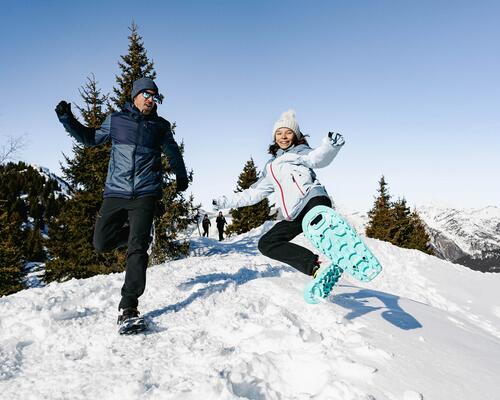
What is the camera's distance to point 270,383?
2488mm

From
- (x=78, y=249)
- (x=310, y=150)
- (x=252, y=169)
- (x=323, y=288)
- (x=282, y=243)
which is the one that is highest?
(x=252, y=169)

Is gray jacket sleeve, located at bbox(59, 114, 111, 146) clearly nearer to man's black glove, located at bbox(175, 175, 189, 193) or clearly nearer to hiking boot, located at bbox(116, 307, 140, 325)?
man's black glove, located at bbox(175, 175, 189, 193)

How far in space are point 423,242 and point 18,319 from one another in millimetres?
38457

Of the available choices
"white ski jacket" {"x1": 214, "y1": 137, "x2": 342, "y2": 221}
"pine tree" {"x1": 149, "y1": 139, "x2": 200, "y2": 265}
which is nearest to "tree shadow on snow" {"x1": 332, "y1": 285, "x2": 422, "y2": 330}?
"white ski jacket" {"x1": 214, "y1": 137, "x2": 342, "y2": 221}

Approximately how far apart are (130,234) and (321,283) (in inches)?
81.8

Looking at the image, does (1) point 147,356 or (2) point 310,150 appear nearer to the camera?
(1) point 147,356

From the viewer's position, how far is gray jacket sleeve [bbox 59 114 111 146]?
3.95 m

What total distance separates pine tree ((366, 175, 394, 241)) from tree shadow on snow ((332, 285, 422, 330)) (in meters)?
33.1

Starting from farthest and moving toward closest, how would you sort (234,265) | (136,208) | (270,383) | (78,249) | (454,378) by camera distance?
(78,249) → (234,265) → (136,208) → (454,378) → (270,383)

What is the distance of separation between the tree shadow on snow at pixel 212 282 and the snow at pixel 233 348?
0.03 metres

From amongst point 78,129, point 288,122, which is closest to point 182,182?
point 78,129

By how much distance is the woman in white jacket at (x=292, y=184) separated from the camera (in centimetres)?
399

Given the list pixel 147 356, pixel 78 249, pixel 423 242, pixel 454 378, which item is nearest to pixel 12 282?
pixel 78 249

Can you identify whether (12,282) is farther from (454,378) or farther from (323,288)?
(454,378)
